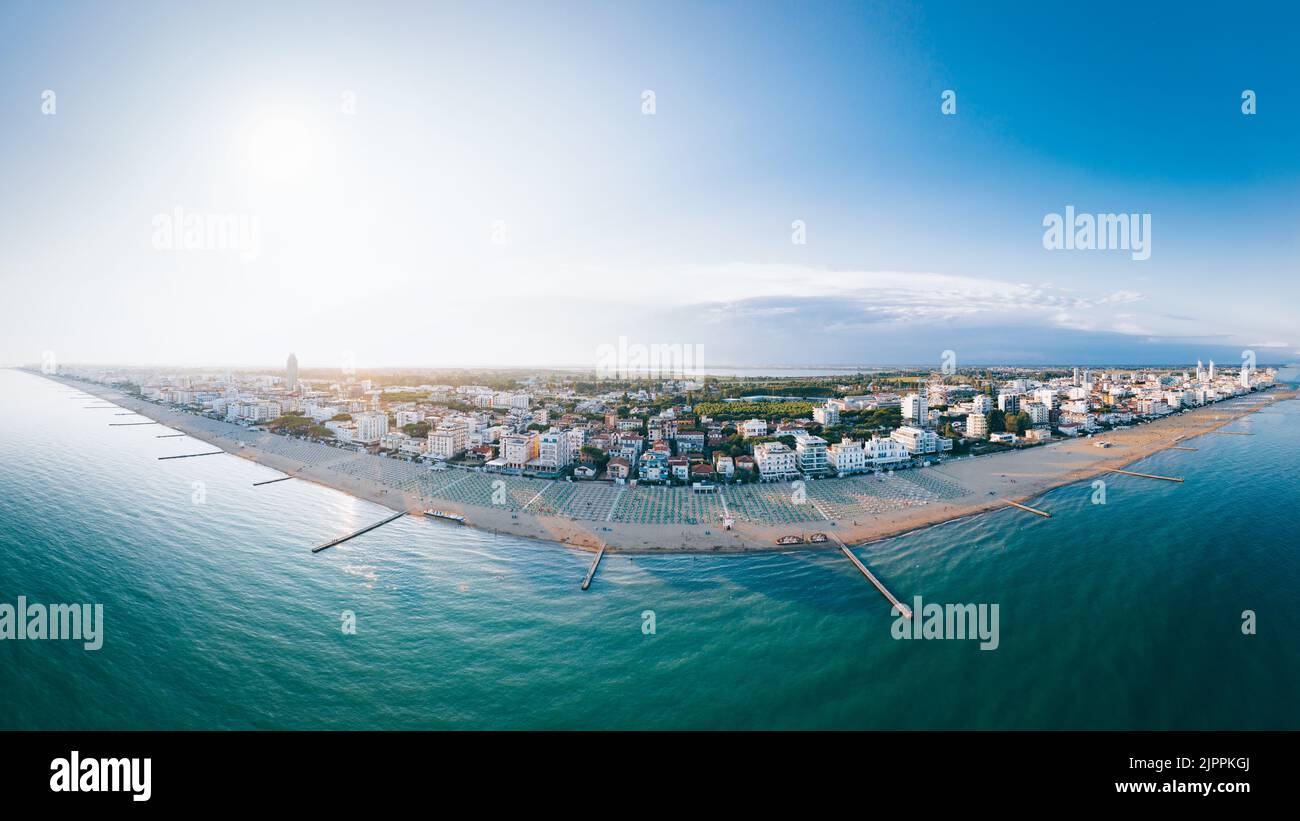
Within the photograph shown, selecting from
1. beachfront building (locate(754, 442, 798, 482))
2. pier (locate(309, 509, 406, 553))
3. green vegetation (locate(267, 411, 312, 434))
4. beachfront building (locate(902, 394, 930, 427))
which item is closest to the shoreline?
pier (locate(309, 509, 406, 553))

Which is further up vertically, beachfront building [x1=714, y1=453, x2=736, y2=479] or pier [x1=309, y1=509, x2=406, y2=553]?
beachfront building [x1=714, y1=453, x2=736, y2=479]

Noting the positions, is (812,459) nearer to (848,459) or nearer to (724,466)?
(848,459)

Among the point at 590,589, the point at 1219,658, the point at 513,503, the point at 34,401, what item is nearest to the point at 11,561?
the point at 513,503

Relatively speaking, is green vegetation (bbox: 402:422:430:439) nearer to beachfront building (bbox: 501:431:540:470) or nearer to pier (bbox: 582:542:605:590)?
beachfront building (bbox: 501:431:540:470)

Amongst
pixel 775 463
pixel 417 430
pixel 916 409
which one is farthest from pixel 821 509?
pixel 417 430

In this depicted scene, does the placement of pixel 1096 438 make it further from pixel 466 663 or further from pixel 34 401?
pixel 34 401

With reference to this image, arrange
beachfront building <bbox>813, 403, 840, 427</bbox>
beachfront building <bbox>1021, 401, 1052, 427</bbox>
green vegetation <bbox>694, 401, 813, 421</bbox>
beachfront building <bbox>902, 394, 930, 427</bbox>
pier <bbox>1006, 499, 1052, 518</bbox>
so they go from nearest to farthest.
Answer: pier <bbox>1006, 499, 1052, 518</bbox> → beachfront building <bbox>902, 394, 930, 427</bbox> → beachfront building <bbox>813, 403, 840, 427</bbox> → green vegetation <bbox>694, 401, 813, 421</bbox> → beachfront building <bbox>1021, 401, 1052, 427</bbox>
